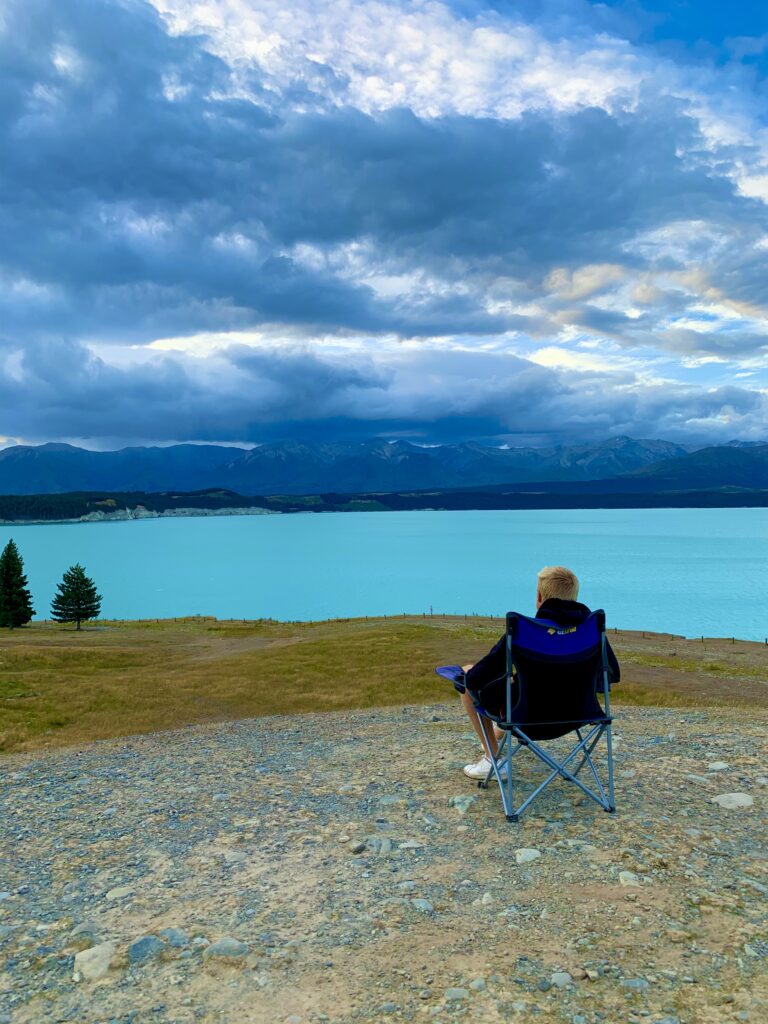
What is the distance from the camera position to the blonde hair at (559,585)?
710cm

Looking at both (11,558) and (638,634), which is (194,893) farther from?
(11,558)

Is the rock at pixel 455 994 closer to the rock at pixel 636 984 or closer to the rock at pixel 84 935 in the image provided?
the rock at pixel 636 984

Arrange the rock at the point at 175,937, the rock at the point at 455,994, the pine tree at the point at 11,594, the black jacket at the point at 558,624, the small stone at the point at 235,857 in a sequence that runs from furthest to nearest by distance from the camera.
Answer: the pine tree at the point at 11,594 → the black jacket at the point at 558,624 → the small stone at the point at 235,857 → the rock at the point at 175,937 → the rock at the point at 455,994

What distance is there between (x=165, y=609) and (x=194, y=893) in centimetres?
11442

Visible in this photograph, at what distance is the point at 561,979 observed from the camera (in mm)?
4387

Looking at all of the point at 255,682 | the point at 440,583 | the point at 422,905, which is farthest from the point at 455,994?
the point at 440,583

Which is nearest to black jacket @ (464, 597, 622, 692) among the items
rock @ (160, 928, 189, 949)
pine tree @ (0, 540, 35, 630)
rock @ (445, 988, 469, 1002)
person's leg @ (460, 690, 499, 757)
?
person's leg @ (460, 690, 499, 757)

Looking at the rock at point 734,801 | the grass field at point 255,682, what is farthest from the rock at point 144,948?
the grass field at point 255,682

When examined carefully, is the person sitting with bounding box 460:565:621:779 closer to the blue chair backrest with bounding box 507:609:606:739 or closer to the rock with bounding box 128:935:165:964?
the blue chair backrest with bounding box 507:609:606:739

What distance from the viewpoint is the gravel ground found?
4293 mm

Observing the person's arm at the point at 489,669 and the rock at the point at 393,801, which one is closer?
the person's arm at the point at 489,669

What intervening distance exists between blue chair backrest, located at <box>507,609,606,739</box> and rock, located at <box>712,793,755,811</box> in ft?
5.71

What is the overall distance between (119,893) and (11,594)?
2466 inches

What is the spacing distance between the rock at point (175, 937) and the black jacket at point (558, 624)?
3.43 m
